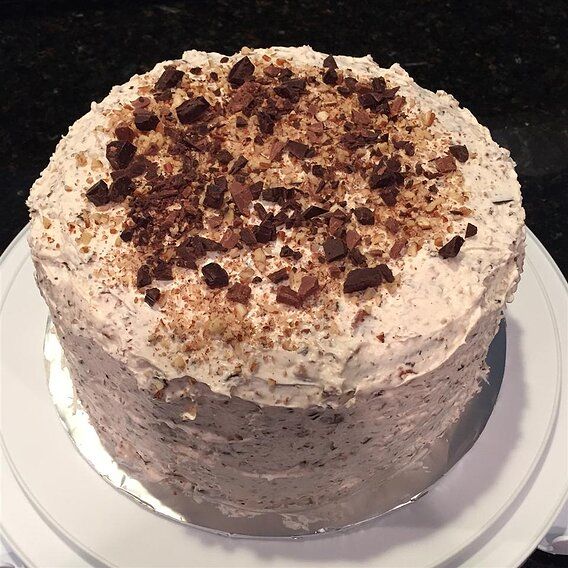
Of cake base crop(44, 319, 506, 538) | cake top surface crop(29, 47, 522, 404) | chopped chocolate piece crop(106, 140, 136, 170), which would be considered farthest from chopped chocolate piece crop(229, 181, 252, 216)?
cake base crop(44, 319, 506, 538)

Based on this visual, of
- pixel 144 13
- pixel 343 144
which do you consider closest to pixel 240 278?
pixel 343 144

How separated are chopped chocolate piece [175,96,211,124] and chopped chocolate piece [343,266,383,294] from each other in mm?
490

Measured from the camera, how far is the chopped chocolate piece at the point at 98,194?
1.32 meters

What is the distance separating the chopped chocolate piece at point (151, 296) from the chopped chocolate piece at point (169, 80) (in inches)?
21.0

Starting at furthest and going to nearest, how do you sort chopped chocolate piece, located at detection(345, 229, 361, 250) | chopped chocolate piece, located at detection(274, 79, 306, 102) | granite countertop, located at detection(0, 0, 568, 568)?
granite countertop, located at detection(0, 0, 568, 568)
chopped chocolate piece, located at detection(274, 79, 306, 102)
chopped chocolate piece, located at detection(345, 229, 361, 250)

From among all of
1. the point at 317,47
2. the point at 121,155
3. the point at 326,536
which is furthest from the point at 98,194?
the point at 317,47

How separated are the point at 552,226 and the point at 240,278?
1.45 meters

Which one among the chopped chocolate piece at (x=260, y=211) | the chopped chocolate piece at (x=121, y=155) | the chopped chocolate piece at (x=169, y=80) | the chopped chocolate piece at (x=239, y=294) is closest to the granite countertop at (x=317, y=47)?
the chopped chocolate piece at (x=169, y=80)

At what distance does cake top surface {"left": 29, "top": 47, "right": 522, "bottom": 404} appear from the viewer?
118 cm

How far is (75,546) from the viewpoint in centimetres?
144

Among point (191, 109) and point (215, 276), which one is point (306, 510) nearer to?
point (215, 276)

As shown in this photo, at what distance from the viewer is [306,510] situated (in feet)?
4.71

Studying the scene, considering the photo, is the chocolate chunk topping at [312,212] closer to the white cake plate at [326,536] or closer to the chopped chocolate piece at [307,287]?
the chopped chocolate piece at [307,287]

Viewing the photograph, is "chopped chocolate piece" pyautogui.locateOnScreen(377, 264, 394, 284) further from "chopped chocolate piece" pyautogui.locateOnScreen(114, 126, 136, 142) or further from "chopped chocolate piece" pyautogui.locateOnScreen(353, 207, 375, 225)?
"chopped chocolate piece" pyautogui.locateOnScreen(114, 126, 136, 142)
